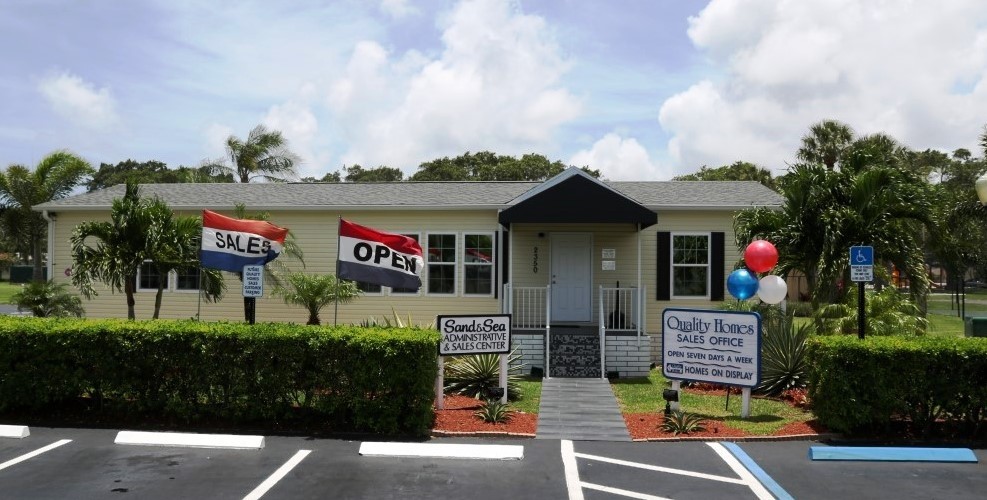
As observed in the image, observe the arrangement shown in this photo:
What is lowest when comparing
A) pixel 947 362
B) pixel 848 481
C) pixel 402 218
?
pixel 848 481

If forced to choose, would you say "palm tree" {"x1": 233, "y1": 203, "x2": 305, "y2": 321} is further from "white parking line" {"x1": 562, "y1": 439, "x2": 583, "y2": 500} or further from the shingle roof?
"white parking line" {"x1": 562, "y1": 439, "x2": 583, "y2": 500}

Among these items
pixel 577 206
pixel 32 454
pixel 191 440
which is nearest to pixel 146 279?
pixel 32 454

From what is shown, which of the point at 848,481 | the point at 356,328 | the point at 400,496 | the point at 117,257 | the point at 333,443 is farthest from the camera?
the point at 117,257

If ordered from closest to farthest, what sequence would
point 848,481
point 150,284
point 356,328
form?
1. point 848,481
2. point 356,328
3. point 150,284

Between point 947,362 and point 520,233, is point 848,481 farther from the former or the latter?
point 520,233

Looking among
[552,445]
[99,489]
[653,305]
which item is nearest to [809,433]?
[552,445]

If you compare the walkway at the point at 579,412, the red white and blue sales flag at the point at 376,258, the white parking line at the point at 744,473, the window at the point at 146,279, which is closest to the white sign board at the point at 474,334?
the red white and blue sales flag at the point at 376,258

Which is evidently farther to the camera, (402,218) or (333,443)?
(402,218)

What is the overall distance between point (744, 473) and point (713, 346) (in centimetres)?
295

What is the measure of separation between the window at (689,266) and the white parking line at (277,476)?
10318mm

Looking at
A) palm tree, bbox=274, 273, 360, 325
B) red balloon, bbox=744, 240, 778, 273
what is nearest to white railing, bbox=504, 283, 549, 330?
palm tree, bbox=274, 273, 360, 325

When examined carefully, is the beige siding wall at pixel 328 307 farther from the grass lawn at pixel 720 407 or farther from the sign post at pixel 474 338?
the sign post at pixel 474 338

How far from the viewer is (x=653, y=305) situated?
16422mm

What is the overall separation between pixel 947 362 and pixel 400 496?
688 centimetres
